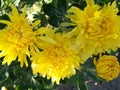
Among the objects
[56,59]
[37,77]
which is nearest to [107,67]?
[56,59]

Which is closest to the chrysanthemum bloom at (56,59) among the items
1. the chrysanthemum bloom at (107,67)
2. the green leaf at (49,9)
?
the chrysanthemum bloom at (107,67)

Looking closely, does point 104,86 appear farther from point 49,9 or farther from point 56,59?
point 56,59

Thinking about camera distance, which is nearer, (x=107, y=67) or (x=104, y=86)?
(x=107, y=67)

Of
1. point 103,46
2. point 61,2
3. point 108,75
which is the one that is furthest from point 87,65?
point 103,46

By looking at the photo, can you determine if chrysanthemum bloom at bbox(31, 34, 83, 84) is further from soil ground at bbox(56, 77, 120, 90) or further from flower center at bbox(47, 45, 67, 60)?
soil ground at bbox(56, 77, 120, 90)

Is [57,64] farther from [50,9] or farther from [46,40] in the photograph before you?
[50,9]

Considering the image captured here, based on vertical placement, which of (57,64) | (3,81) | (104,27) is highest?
(104,27)

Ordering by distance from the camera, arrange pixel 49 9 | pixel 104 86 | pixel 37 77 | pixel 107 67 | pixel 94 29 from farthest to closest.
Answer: pixel 104 86 → pixel 37 77 → pixel 49 9 → pixel 107 67 → pixel 94 29
